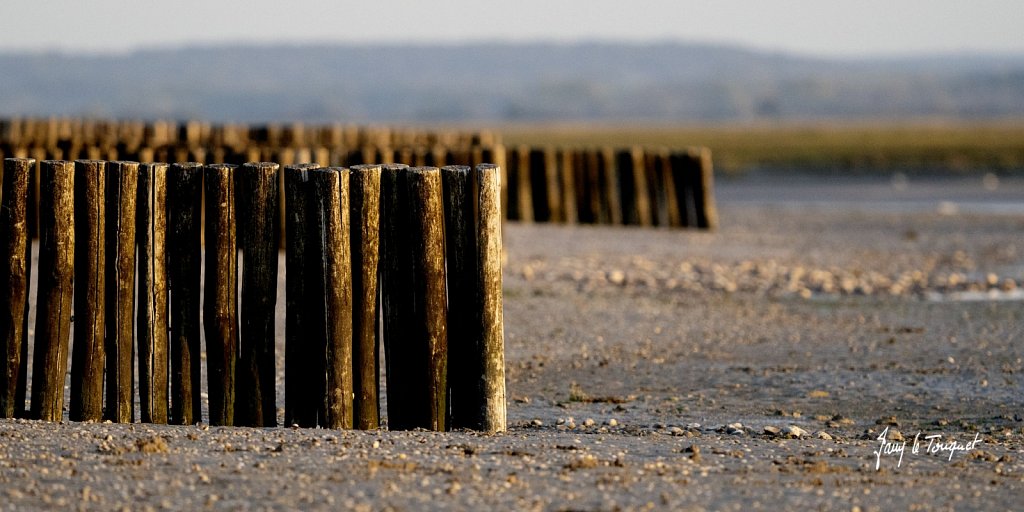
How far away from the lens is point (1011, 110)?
6806 inches

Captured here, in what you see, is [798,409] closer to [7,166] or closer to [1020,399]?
[1020,399]

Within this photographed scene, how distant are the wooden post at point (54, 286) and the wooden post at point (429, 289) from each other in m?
1.64

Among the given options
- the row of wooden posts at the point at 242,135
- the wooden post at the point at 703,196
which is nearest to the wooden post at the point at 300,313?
the wooden post at the point at 703,196

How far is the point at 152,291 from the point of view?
6668 mm

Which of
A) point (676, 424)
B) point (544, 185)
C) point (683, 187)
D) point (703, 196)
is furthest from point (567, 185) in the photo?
point (676, 424)

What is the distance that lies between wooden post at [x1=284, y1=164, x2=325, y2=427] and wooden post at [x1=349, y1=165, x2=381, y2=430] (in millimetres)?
183

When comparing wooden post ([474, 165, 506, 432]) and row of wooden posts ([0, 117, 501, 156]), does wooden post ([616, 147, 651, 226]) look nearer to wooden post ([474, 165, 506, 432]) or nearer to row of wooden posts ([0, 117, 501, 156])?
row of wooden posts ([0, 117, 501, 156])

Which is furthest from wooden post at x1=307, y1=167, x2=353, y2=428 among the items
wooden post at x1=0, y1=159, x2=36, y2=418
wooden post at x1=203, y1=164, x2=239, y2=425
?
wooden post at x1=0, y1=159, x2=36, y2=418

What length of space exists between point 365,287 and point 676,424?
6.10 ft

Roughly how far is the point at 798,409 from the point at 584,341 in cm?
256

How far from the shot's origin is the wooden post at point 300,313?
257 inches

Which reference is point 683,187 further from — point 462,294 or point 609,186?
point 462,294

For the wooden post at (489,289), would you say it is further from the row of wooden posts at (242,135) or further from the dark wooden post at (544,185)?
the row of wooden posts at (242,135)

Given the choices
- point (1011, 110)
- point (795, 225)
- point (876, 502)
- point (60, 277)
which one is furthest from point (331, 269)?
point (1011, 110)
